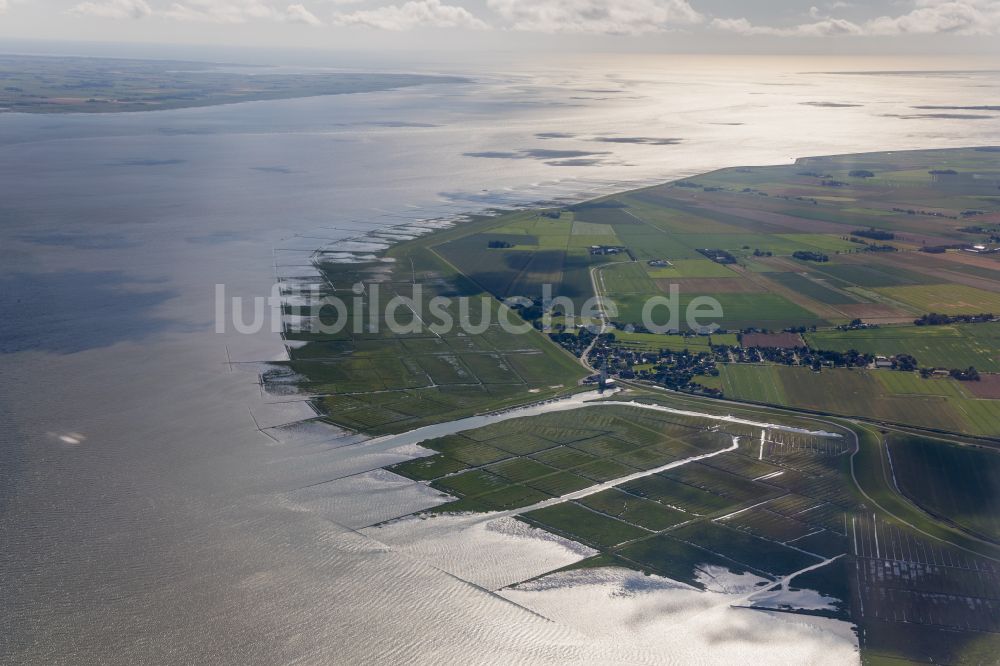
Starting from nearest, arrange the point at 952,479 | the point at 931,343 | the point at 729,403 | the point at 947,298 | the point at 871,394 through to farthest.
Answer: the point at 952,479 → the point at 729,403 → the point at 871,394 → the point at 931,343 → the point at 947,298

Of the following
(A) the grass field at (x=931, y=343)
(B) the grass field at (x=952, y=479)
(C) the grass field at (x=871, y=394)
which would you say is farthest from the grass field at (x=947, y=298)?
(B) the grass field at (x=952, y=479)

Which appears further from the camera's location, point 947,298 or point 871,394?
point 947,298

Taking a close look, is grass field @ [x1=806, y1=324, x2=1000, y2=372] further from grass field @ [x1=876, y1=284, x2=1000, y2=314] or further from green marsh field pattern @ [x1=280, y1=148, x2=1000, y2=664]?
grass field @ [x1=876, y1=284, x2=1000, y2=314]

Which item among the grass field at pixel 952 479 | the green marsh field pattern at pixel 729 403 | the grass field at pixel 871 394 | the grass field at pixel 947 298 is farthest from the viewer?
the grass field at pixel 947 298

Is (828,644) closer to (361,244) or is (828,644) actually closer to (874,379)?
(874,379)

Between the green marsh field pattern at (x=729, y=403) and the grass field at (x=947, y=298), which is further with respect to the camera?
the grass field at (x=947, y=298)

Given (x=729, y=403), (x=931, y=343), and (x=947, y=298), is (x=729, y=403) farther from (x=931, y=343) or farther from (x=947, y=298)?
(x=947, y=298)

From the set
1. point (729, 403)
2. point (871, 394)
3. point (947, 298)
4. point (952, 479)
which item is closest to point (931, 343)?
point (871, 394)

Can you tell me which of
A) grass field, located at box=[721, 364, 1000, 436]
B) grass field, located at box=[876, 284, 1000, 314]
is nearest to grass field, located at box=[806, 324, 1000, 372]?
grass field, located at box=[721, 364, 1000, 436]

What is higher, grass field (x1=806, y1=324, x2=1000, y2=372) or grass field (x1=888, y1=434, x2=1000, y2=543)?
grass field (x1=806, y1=324, x2=1000, y2=372)

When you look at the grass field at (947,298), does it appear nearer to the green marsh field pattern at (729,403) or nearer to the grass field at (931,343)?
the green marsh field pattern at (729,403)

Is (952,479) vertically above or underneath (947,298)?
underneath

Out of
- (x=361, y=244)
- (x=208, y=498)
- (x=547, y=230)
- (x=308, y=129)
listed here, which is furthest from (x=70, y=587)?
(x=308, y=129)
